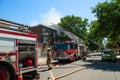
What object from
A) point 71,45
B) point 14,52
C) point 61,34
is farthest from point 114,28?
point 61,34

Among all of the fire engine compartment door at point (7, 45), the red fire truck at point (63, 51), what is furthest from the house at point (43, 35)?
Answer: the fire engine compartment door at point (7, 45)

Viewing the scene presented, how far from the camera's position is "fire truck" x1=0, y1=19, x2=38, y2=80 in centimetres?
940

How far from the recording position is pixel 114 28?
32156mm

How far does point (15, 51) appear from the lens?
33.2 feet

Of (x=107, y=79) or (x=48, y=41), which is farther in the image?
(x=48, y=41)

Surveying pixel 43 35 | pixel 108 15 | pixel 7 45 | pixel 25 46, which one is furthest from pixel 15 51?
pixel 43 35

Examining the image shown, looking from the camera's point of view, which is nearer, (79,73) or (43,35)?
(79,73)

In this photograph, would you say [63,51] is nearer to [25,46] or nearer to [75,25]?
[25,46]

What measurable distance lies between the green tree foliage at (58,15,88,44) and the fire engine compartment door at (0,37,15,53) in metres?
80.4

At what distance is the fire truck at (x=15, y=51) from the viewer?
9399mm

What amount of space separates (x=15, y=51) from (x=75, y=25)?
267 feet

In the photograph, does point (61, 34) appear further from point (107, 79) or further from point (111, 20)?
point (107, 79)

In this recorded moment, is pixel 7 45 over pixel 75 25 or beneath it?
beneath

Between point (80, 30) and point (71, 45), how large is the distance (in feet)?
207
